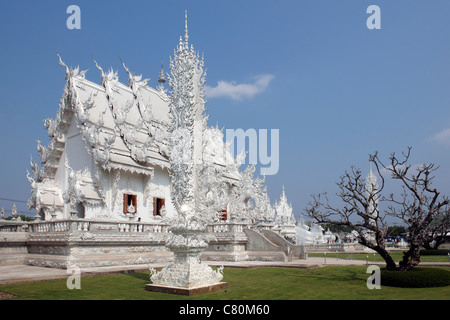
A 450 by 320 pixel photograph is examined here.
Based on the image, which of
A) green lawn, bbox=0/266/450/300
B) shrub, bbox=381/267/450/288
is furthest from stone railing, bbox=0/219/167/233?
shrub, bbox=381/267/450/288

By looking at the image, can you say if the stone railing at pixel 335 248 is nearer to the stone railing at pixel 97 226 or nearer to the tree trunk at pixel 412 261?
the stone railing at pixel 97 226

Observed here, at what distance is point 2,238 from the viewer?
17.6 m

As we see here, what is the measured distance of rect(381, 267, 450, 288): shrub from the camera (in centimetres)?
984

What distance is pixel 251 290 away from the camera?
9.64m

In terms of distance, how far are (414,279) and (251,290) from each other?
161 inches

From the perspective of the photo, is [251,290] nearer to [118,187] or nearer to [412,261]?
[412,261]

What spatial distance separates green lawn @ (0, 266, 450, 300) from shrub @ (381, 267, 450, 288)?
0.27 metres

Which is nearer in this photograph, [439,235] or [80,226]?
[439,235]

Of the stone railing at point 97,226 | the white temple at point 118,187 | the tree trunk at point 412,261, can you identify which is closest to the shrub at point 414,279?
the tree trunk at point 412,261

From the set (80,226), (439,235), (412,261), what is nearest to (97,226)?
(80,226)

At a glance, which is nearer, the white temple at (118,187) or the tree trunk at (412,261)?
the tree trunk at (412,261)

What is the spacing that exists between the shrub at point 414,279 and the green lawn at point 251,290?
0.27 meters

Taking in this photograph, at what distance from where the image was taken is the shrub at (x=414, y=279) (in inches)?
387
